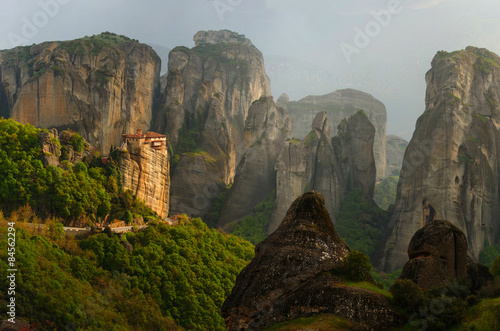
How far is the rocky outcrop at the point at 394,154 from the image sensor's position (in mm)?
134350

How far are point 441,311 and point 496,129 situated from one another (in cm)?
6187

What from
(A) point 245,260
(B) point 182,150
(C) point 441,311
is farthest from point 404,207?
(C) point 441,311

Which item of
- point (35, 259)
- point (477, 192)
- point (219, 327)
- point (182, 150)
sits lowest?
point (219, 327)

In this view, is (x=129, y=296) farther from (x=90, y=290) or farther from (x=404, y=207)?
(x=404, y=207)

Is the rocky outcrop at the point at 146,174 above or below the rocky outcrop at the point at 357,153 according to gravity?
below

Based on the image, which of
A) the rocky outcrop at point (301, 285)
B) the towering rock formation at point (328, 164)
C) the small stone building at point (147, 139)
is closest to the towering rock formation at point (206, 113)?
the towering rock formation at point (328, 164)

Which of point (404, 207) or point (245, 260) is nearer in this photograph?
point (245, 260)

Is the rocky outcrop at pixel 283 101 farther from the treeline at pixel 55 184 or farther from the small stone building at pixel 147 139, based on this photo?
the treeline at pixel 55 184

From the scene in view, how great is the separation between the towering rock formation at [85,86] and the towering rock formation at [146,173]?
1128cm

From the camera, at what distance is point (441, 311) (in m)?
18.8

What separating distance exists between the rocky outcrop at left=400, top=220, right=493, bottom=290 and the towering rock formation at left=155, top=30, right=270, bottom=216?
178 feet

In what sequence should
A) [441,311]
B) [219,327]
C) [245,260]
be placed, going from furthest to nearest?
[245,260]
[219,327]
[441,311]

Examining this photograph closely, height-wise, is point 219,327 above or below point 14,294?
below

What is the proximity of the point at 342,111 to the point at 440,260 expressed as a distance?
100 metres
